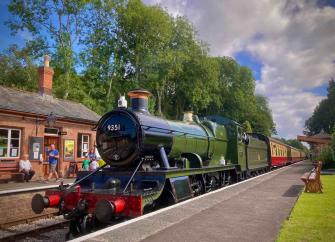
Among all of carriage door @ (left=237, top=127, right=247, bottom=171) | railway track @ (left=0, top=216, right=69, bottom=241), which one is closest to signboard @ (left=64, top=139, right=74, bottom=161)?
railway track @ (left=0, top=216, right=69, bottom=241)

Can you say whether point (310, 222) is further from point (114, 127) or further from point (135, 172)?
point (114, 127)

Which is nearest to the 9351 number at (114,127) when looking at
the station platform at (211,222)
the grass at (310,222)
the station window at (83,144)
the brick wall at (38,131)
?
the station platform at (211,222)

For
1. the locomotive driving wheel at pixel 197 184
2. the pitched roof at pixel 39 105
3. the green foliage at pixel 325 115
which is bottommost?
the locomotive driving wheel at pixel 197 184

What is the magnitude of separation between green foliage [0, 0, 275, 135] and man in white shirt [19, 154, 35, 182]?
43.8 ft

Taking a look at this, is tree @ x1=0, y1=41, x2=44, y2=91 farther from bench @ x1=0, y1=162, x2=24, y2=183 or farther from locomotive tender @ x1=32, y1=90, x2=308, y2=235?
locomotive tender @ x1=32, y1=90, x2=308, y2=235

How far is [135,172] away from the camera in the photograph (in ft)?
26.0

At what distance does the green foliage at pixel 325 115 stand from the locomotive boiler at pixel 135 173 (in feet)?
221

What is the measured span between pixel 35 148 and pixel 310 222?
13.4m

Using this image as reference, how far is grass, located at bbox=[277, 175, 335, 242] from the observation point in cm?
590

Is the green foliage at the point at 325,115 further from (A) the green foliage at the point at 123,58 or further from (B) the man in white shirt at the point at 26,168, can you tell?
(B) the man in white shirt at the point at 26,168

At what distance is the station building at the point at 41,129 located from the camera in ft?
49.7

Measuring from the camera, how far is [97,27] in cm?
3281

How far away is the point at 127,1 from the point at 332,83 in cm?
5740

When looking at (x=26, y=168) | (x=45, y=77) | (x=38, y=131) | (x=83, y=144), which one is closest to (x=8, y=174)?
(x=26, y=168)
